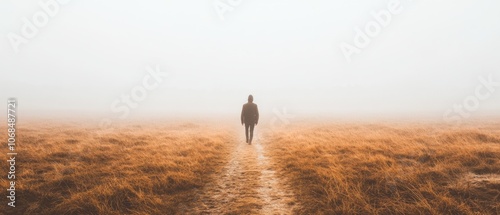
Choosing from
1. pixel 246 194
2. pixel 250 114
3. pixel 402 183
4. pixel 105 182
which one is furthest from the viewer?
pixel 250 114

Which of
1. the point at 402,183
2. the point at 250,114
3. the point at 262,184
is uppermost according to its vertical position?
the point at 250,114

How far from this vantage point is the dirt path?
16.0 ft

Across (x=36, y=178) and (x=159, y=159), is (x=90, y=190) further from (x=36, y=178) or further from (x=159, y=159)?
(x=159, y=159)

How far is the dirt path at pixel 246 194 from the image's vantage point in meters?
4.88

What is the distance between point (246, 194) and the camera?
571 cm

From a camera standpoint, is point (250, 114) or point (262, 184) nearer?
point (262, 184)

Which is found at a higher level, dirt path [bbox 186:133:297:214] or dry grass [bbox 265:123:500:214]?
dry grass [bbox 265:123:500:214]

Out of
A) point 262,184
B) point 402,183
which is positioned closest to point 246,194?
point 262,184

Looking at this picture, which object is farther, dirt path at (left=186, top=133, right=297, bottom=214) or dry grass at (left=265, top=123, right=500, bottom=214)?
dirt path at (left=186, top=133, right=297, bottom=214)

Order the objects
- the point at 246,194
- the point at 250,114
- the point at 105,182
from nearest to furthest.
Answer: the point at 246,194
the point at 105,182
the point at 250,114

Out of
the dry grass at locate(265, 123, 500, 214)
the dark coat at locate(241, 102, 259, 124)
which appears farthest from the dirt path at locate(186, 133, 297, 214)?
the dark coat at locate(241, 102, 259, 124)

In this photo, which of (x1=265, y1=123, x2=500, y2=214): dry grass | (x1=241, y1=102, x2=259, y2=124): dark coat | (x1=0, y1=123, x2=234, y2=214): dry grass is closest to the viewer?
(x1=265, y1=123, x2=500, y2=214): dry grass

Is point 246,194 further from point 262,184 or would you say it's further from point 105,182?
point 105,182

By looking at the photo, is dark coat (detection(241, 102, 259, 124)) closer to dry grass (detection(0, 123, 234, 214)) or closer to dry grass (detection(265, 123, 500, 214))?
dry grass (detection(0, 123, 234, 214))
